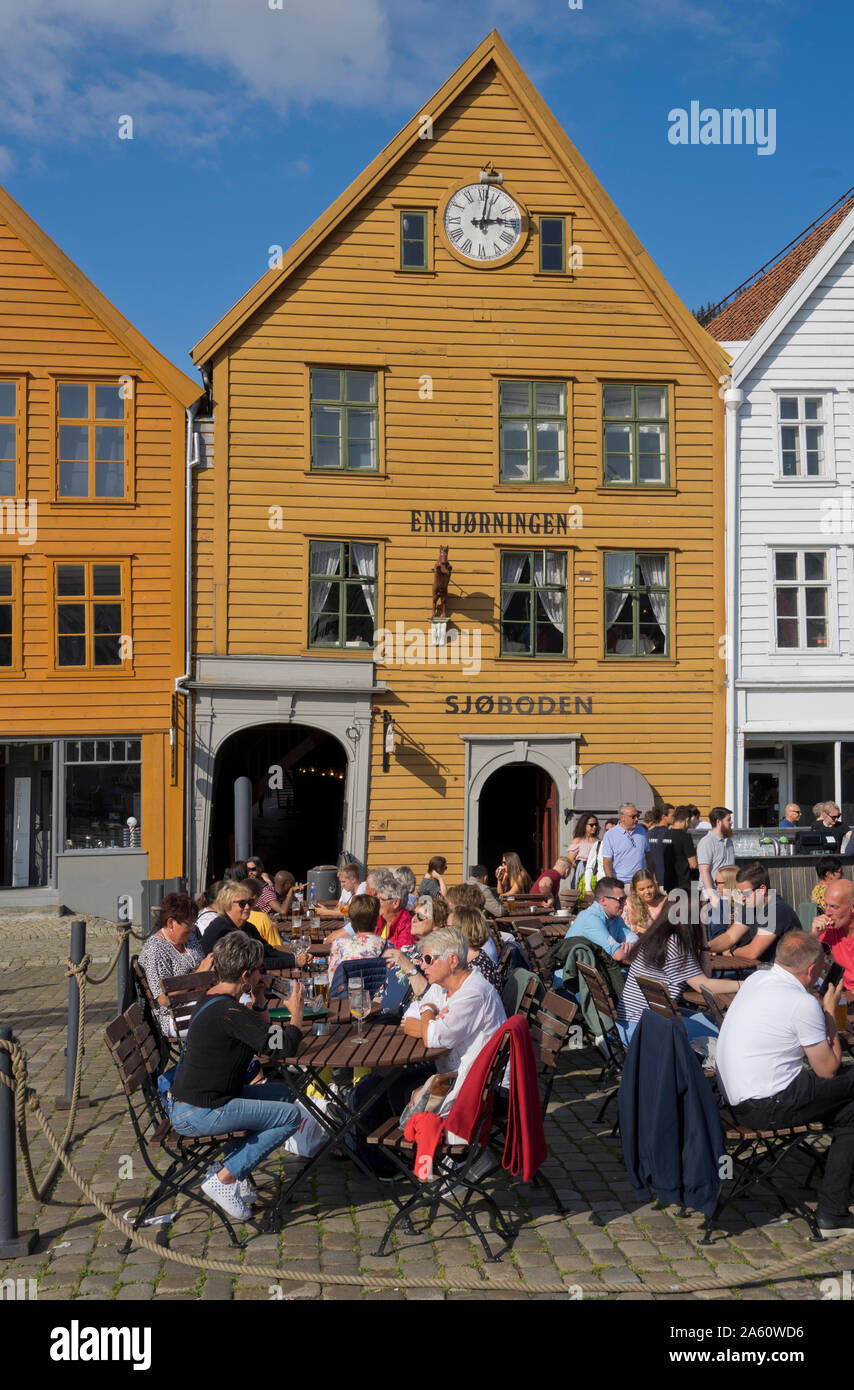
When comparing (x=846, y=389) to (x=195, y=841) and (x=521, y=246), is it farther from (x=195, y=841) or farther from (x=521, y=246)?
(x=195, y=841)

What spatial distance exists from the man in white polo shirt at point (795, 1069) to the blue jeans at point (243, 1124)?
8.01ft

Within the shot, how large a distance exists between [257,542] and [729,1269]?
1499 cm

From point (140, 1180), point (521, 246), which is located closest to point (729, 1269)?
point (140, 1180)

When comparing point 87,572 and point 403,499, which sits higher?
point 403,499

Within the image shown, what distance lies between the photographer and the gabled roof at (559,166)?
19.1m

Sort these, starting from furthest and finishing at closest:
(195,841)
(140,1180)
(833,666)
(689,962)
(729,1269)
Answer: (833,666) < (195,841) < (689,962) < (140,1180) < (729,1269)

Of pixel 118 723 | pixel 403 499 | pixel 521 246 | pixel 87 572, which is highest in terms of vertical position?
pixel 521 246

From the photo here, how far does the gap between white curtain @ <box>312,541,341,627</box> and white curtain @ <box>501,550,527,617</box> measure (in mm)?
2788

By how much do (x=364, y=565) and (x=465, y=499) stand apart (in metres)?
2.02

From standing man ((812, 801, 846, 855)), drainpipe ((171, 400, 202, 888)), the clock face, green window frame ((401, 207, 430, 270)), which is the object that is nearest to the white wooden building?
standing man ((812, 801, 846, 855))

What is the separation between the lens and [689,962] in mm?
8188

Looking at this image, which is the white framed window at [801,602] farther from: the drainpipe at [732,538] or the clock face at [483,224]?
the clock face at [483,224]

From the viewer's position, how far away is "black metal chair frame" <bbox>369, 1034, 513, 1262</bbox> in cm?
600

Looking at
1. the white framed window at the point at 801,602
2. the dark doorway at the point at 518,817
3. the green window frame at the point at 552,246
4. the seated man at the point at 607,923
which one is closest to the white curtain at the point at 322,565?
the dark doorway at the point at 518,817
